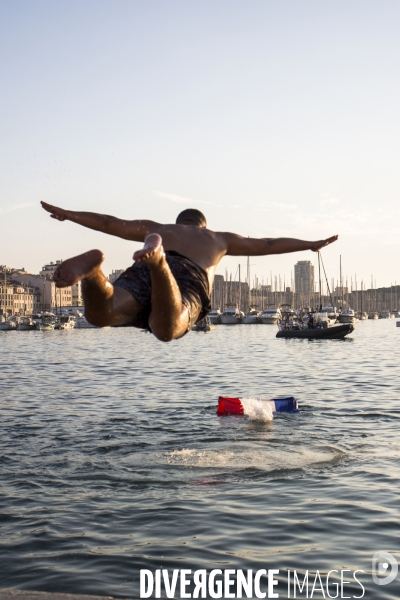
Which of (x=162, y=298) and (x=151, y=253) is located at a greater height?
(x=151, y=253)

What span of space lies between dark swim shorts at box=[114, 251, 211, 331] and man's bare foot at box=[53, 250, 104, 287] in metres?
1.24

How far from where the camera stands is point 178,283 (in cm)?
830

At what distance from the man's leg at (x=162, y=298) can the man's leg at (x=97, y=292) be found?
0.99ft

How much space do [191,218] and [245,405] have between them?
1664cm

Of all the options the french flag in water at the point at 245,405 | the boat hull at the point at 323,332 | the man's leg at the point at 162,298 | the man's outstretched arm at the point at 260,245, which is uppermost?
the man's outstretched arm at the point at 260,245

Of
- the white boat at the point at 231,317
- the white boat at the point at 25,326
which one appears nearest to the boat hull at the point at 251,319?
the white boat at the point at 231,317

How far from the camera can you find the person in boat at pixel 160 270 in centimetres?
684

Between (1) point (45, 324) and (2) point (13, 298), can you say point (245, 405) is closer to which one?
(1) point (45, 324)

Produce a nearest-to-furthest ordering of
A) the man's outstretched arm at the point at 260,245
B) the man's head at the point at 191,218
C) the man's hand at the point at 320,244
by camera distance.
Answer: the man's outstretched arm at the point at 260,245 → the man's head at the point at 191,218 → the man's hand at the point at 320,244

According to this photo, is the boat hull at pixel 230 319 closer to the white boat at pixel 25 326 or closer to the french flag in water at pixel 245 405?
the white boat at pixel 25 326

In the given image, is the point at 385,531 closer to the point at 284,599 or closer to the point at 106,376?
the point at 284,599

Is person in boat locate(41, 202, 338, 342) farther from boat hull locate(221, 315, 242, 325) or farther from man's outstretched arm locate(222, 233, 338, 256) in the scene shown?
boat hull locate(221, 315, 242, 325)

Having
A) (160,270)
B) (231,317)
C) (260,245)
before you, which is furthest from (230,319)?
(160,270)

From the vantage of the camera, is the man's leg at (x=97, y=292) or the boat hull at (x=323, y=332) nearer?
the man's leg at (x=97, y=292)
